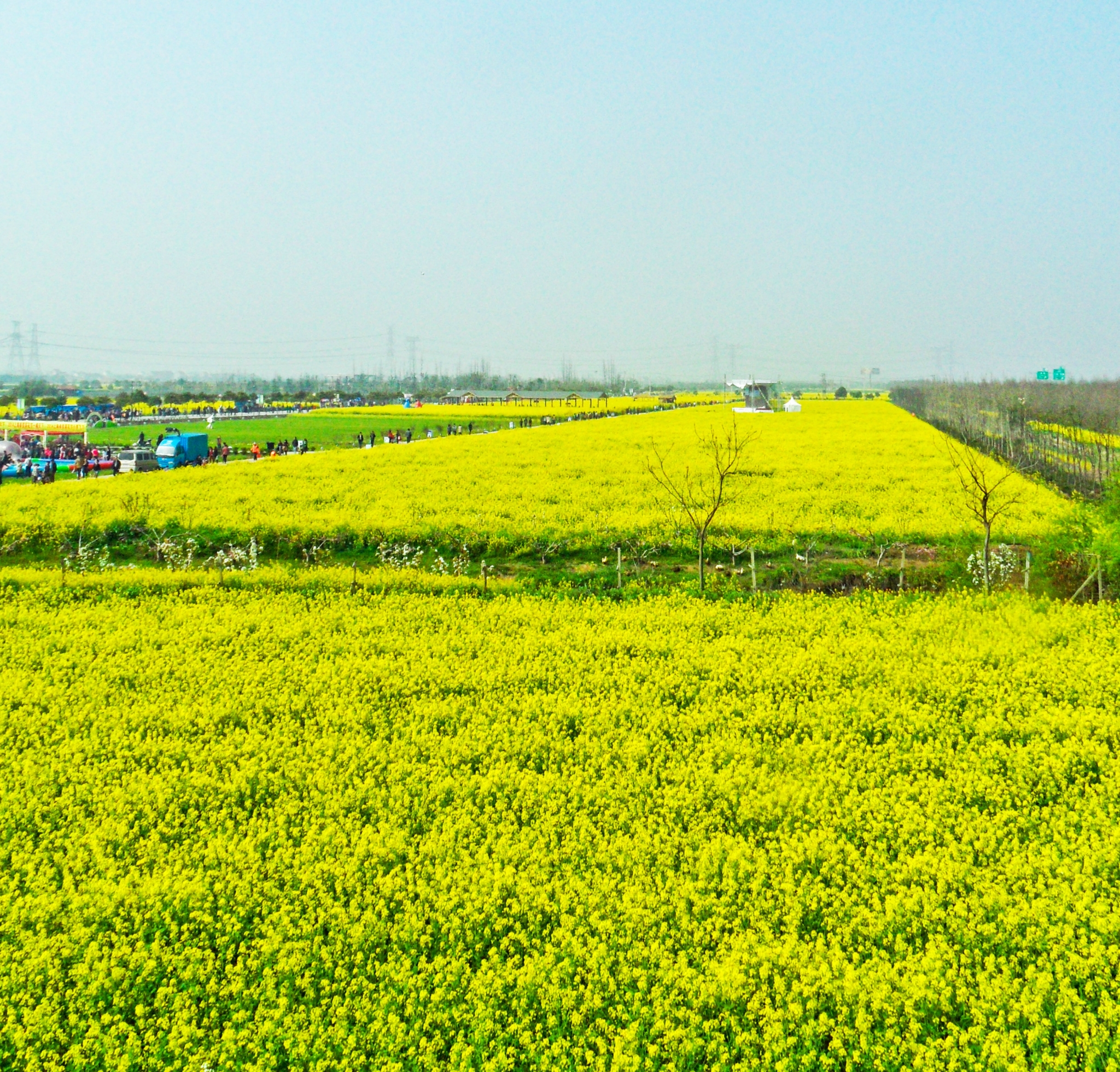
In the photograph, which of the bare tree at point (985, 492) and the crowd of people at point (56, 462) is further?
the crowd of people at point (56, 462)

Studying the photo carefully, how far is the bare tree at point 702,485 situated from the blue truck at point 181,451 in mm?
23430

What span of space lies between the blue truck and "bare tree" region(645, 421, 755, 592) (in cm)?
2343

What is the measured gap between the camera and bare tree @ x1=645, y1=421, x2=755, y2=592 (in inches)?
829

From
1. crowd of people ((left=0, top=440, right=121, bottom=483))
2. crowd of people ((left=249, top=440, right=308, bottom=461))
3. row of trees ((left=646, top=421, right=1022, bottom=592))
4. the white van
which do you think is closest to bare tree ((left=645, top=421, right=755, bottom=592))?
row of trees ((left=646, top=421, right=1022, bottom=592))

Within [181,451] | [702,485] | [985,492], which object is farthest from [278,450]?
[985,492]

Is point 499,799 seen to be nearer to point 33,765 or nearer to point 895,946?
point 895,946

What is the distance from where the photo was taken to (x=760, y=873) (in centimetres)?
780

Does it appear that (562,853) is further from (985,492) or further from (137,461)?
(137,461)

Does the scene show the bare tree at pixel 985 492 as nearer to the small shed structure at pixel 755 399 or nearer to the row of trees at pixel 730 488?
the row of trees at pixel 730 488

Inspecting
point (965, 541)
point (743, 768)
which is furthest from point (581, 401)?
point (743, 768)

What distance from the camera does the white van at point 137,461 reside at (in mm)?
37906

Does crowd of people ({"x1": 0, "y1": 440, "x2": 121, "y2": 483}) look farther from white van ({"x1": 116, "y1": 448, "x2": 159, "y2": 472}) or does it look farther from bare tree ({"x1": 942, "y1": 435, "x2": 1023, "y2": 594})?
bare tree ({"x1": 942, "y1": 435, "x2": 1023, "y2": 594})

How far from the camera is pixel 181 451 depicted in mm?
41719

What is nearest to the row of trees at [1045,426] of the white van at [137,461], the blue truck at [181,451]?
the white van at [137,461]
